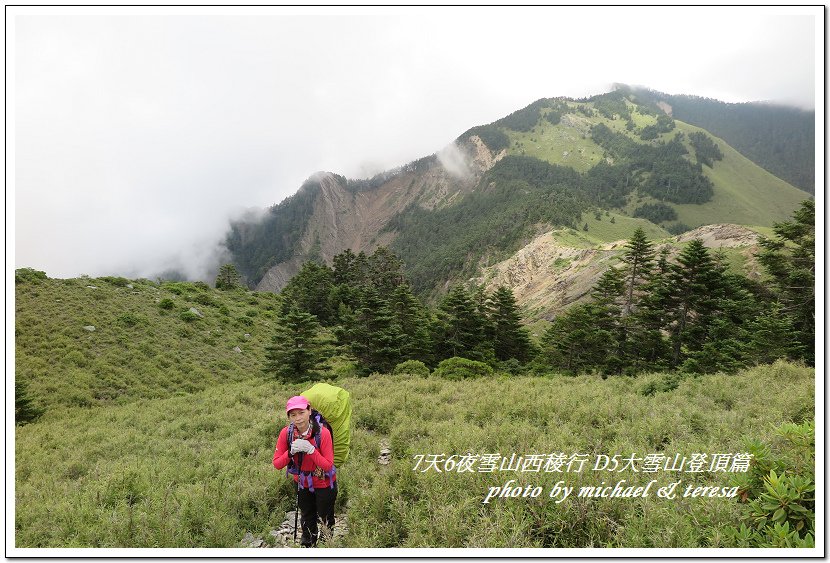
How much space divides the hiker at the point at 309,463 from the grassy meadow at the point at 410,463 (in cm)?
44

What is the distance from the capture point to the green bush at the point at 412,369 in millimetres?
19920

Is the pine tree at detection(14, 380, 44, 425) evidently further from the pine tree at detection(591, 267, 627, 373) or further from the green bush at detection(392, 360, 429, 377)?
the pine tree at detection(591, 267, 627, 373)

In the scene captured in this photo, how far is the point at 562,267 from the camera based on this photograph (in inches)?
3029

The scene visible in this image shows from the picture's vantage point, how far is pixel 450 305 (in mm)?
29797

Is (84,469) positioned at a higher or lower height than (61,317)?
lower

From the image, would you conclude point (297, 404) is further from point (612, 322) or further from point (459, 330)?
point (459, 330)

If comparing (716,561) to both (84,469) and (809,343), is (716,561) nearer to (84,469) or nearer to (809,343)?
(84,469)

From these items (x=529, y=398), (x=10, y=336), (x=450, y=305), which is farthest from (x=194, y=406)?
(x=450, y=305)

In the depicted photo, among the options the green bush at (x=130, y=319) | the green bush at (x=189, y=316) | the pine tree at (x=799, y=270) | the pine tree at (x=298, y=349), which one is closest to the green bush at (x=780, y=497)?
the pine tree at (x=799, y=270)

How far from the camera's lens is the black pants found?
4.65m

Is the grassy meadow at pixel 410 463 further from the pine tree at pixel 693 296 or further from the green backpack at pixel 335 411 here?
the pine tree at pixel 693 296

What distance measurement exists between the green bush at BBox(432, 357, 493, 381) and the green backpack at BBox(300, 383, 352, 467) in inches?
529

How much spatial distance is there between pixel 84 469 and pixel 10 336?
5859 millimetres

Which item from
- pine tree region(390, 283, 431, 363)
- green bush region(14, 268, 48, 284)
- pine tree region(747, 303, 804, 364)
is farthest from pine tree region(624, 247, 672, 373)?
green bush region(14, 268, 48, 284)
